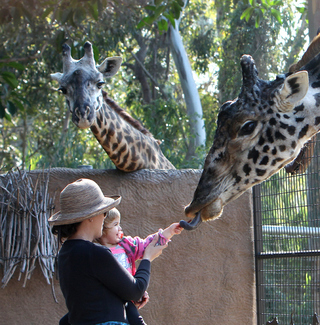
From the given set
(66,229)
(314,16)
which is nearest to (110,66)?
(314,16)

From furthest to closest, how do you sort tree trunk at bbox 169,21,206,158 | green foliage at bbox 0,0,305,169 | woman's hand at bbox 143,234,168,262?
1. tree trunk at bbox 169,21,206,158
2. green foliage at bbox 0,0,305,169
3. woman's hand at bbox 143,234,168,262

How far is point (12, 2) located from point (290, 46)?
39.8 ft

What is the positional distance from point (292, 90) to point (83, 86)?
282 centimetres

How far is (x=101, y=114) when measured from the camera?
5488 mm

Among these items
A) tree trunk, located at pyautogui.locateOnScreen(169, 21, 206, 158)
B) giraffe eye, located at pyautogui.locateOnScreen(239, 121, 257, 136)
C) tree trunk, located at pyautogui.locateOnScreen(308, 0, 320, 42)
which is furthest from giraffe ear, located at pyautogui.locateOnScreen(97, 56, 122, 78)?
tree trunk, located at pyautogui.locateOnScreen(169, 21, 206, 158)

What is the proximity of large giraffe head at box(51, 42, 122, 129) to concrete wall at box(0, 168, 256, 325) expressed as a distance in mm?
750

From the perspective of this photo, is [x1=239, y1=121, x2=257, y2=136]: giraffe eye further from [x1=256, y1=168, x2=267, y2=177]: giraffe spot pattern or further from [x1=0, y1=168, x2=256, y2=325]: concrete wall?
[x1=0, y1=168, x2=256, y2=325]: concrete wall

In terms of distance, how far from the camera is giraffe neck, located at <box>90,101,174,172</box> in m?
5.50

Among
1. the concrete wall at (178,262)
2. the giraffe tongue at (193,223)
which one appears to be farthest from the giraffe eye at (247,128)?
the concrete wall at (178,262)

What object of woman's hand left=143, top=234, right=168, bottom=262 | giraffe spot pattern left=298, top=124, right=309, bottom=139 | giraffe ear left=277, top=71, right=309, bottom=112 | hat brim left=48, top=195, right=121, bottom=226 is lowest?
woman's hand left=143, top=234, right=168, bottom=262

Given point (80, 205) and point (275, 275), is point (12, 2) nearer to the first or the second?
point (80, 205)

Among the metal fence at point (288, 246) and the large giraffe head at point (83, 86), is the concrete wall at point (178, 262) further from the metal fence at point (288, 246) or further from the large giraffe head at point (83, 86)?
the large giraffe head at point (83, 86)

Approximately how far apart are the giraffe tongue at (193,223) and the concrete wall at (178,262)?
7.44ft

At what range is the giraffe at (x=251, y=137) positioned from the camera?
10.3 ft
